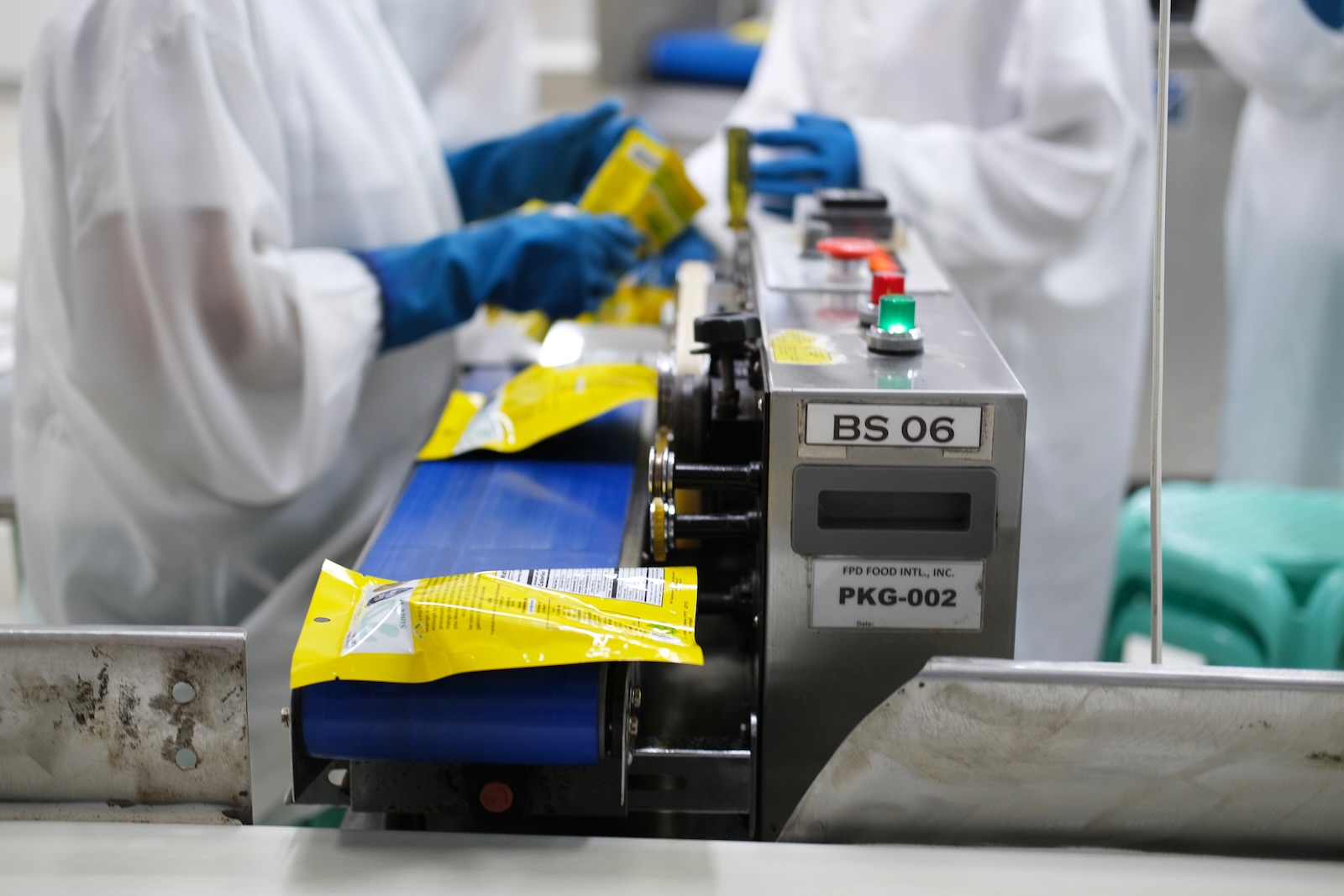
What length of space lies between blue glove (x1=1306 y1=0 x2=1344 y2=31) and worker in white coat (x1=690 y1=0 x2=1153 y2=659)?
0.26 meters

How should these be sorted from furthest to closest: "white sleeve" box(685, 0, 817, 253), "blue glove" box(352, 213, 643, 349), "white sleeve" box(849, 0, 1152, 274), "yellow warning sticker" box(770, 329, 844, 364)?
1. "white sleeve" box(685, 0, 817, 253)
2. "white sleeve" box(849, 0, 1152, 274)
3. "blue glove" box(352, 213, 643, 349)
4. "yellow warning sticker" box(770, 329, 844, 364)

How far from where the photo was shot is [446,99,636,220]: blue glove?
1.67 metres

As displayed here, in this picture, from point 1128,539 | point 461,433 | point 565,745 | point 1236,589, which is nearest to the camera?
point 565,745

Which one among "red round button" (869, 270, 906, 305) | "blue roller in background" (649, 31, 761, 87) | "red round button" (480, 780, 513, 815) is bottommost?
"red round button" (480, 780, 513, 815)

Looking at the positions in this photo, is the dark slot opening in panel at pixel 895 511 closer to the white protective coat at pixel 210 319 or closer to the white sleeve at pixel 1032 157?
the white protective coat at pixel 210 319

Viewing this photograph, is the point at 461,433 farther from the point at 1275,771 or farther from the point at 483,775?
the point at 1275,771

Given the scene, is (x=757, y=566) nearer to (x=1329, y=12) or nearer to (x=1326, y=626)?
(x=1326, y=626)

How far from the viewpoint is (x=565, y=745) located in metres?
0.55

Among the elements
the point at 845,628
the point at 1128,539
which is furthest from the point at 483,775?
the point at 1128,539

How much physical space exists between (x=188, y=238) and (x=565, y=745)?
61cm

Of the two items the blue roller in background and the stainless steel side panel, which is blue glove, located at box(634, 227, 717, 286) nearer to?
A: the stainless steel side panel

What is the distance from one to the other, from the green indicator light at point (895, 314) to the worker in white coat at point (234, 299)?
0.55 metres

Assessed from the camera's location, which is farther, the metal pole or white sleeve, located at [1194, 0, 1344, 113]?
white sleeve, located at [1194, 0, 1344, 113]

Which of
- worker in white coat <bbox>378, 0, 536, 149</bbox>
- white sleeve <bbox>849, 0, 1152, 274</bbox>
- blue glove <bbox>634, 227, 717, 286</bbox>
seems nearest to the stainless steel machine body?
white sleeve <bbox>849, 0, 1152, 274</bbox>
